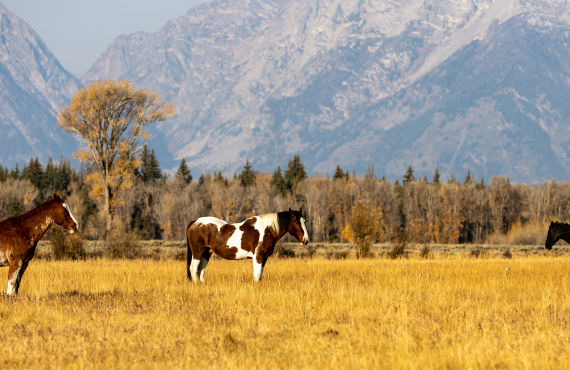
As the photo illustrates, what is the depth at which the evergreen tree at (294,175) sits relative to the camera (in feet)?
450

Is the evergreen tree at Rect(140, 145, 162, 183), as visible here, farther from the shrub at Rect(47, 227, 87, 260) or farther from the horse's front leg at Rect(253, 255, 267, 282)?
the horse's front leg at Rect(253, 255, 267, 282)

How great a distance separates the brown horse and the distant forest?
10066 centimetres

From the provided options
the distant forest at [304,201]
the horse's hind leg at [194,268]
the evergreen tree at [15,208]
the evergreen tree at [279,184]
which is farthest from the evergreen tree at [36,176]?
the horse's hind leg at [194,268]

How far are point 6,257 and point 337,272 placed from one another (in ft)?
34.3

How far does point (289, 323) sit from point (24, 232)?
631 centimetres

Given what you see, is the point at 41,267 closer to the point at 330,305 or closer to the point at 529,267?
the point at 330,305

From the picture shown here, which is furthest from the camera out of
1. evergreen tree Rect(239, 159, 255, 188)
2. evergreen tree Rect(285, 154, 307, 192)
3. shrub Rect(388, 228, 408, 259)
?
evergreen tree Rect(239, 159, 255, 188)

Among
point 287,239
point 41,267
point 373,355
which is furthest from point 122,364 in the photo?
point 287,239

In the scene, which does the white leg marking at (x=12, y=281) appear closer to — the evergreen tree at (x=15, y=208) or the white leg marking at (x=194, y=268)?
the white leg marking at (x=194, y=268)

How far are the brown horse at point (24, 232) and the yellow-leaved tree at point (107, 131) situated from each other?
127 ft

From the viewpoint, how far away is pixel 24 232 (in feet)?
51.1

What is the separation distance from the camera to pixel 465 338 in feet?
36.1

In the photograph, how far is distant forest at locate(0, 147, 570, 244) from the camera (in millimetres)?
124812

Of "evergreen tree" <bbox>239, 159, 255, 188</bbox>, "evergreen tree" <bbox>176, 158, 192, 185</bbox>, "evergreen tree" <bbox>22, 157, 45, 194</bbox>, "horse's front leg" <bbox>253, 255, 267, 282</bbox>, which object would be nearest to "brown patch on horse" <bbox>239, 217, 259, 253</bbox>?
"horse's front leg" <bbox>253, 255, 267, 282</bbox>
